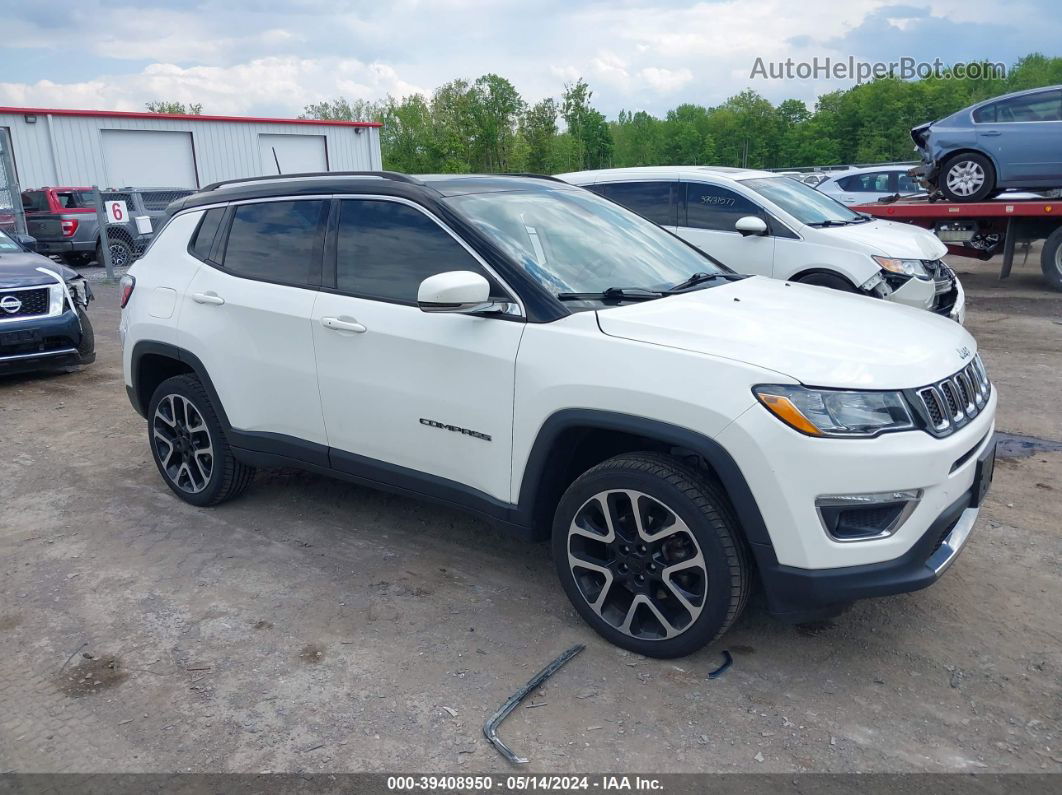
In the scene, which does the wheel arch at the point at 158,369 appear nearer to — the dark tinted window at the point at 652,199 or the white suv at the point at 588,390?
the white suv at the point at 588,390

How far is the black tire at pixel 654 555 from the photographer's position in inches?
120

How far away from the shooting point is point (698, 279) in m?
4.09

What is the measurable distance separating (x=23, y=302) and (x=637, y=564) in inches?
282

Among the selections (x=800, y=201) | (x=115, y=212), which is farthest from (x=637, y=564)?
(x=115, y=212)

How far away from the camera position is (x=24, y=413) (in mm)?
7285

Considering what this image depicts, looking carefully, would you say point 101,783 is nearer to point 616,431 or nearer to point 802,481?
point 616,431

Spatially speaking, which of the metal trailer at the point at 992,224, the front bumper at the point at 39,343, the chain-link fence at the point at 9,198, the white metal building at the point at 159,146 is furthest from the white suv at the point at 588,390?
the white metal building at the point at 159,146

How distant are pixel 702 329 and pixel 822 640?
1354mm

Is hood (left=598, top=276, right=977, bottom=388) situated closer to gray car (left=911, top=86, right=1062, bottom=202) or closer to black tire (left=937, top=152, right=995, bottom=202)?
gray car (left=911, top=86, right=1062, bottom=202)

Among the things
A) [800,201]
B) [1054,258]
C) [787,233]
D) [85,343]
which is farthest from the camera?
[1054,258]

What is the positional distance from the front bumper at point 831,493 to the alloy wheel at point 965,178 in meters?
11.2

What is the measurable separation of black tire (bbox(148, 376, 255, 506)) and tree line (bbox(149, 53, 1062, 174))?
3786 cm

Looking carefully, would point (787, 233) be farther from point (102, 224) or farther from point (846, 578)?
point (102, 224)

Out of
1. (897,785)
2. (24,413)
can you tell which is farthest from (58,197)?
(897,785)
